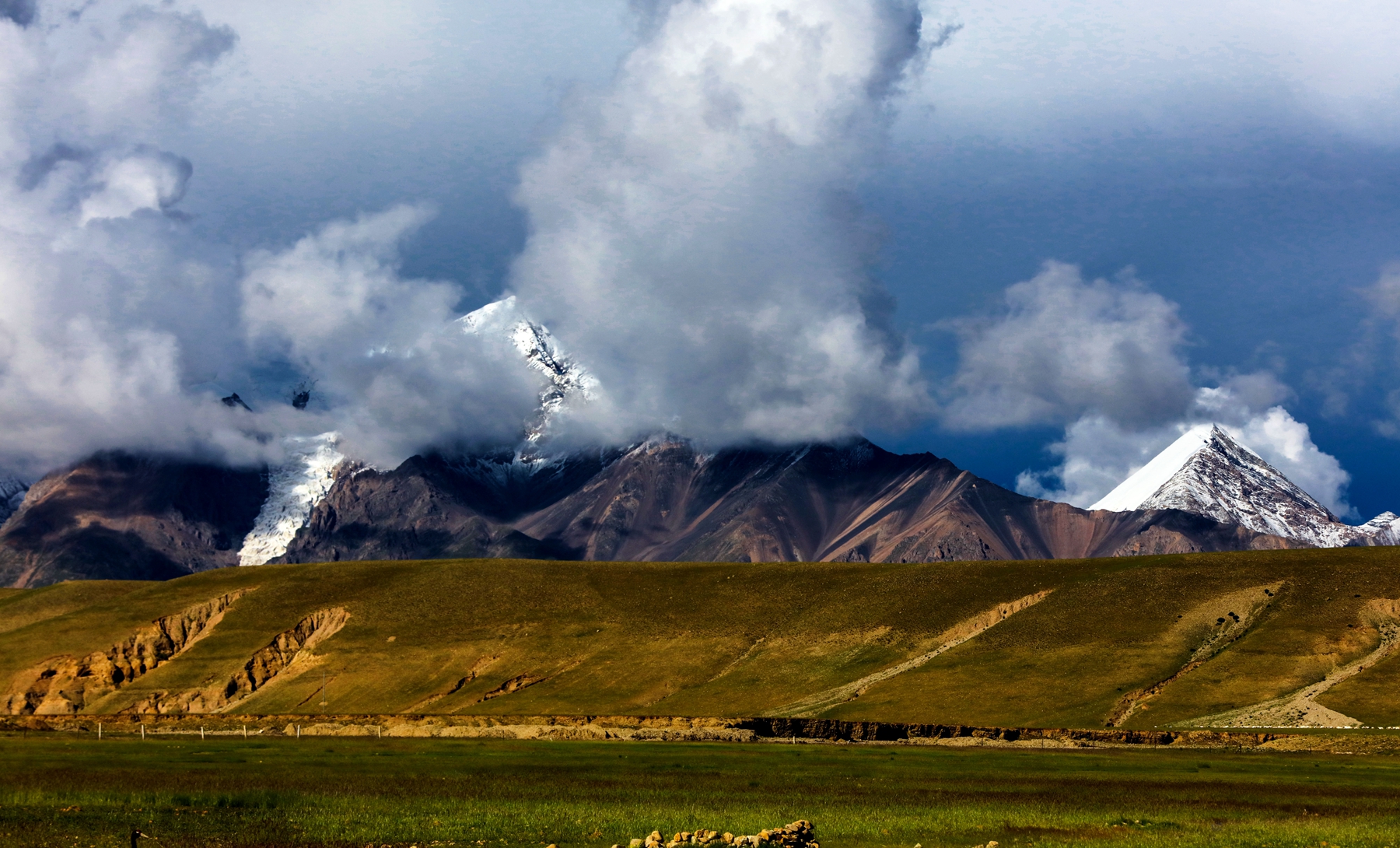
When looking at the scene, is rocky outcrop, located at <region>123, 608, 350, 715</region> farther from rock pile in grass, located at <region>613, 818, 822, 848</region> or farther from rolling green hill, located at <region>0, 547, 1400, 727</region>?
rock pile in grass, located at <region>613, 818, 822, 848</region>

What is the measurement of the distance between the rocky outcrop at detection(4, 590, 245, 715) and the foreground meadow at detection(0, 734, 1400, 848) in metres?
87.1

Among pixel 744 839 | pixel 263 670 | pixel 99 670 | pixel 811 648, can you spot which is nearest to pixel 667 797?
pixel 744 839

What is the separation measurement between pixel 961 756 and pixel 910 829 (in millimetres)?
47988

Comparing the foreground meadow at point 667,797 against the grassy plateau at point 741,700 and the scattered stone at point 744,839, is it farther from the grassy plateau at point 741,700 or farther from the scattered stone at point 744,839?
the scattered stone at point 744,839

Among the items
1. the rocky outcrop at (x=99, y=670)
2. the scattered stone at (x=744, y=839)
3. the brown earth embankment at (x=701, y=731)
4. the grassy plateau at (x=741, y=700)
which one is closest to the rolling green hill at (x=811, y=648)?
the rocky outcrop at (x=99, y=670)

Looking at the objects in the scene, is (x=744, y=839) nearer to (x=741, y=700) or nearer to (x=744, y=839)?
(x=744, y=839)

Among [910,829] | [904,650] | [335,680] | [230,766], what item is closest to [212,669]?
[335,680]

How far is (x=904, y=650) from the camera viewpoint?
159 metres

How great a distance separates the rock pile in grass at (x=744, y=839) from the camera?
119 ft

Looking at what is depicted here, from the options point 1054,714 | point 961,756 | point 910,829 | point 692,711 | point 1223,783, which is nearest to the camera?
point 910,829

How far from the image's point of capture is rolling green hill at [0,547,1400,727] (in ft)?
440

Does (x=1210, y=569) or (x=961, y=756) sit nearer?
(x=961, y=756)

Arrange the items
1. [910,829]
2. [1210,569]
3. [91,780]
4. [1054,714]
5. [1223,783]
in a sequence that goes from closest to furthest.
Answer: [910,829] → [91,780] → [1223,783] → [1054,714] → [1210,569]

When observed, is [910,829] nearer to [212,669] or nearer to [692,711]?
[692,711]
